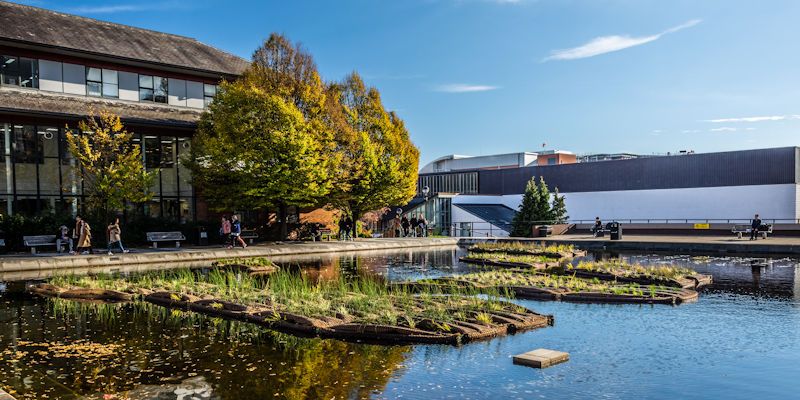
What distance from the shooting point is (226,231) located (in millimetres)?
31422

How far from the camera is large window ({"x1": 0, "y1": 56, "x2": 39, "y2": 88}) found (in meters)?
32.8

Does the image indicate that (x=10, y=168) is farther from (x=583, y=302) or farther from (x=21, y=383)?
(x=583, y=302)

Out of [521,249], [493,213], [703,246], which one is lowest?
[703,246]

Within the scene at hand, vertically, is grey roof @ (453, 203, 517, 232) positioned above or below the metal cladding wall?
below

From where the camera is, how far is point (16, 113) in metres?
30.2

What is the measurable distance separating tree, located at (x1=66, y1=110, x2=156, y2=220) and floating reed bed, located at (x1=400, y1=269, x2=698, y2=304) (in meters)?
19.7

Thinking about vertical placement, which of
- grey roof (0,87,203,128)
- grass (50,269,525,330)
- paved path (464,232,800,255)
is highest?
grey roof (0,87,203,128)

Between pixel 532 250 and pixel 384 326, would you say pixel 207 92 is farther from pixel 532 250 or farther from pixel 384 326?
pixel 384 326

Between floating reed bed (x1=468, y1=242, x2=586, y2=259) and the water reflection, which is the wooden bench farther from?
floating reed bed (x1=468, y1=242, x2=586, y2=259)

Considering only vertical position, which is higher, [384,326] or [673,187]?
[673,187]

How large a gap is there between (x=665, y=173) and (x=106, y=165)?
137 ft

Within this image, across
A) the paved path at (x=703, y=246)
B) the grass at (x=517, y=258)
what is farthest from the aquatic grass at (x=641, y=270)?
the paved path at (x=703, y=246)

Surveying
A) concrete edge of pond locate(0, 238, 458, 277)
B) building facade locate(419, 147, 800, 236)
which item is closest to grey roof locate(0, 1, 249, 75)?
concrete edge of pond locate(0, 238, 458, 277)

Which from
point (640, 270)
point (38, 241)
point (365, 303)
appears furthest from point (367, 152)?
point (365, 303)
